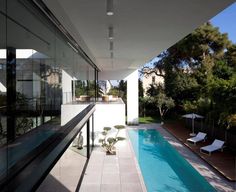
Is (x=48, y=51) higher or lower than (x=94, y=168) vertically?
higher

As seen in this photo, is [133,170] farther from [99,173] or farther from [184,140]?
[184,140]

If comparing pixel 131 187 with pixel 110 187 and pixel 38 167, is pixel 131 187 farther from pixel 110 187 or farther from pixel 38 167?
pixel 38 167

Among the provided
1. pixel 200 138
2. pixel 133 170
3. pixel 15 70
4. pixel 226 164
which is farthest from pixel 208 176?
pixel 15 70

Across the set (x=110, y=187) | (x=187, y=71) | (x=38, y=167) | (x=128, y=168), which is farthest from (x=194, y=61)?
(x=38, y=167)

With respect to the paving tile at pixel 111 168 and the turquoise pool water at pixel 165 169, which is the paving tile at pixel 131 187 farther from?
the paving tile at pixel 111 168

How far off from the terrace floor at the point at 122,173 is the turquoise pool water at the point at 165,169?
1.04 feet

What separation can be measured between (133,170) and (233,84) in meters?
6.64

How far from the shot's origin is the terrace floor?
25.8 ft

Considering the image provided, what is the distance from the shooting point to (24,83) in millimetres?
2775

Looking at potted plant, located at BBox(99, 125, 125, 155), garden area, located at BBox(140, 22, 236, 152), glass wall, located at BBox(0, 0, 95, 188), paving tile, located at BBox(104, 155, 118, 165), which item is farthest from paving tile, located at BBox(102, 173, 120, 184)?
garden area, located at BBox(140, 22, 236, 152)

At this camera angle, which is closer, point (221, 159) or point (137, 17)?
point (137, 17)

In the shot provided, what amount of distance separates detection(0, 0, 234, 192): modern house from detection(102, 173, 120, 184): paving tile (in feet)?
9.85

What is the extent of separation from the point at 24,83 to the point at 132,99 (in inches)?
649

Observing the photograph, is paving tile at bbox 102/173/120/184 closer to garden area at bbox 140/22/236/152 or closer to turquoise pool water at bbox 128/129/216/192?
turquoise pool water at bbox 128/129/216/192
